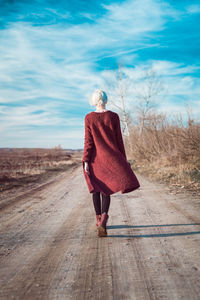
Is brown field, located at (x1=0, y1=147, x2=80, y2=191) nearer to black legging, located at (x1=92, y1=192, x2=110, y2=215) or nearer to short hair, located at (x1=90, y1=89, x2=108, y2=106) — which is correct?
black legging, located at (x1=92, y1=192, x2=110, y2=215)

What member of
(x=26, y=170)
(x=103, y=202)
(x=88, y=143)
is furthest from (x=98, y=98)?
(x=26, y=170)

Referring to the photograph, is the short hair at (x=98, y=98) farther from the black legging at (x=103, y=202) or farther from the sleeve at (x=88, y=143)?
the black legging at (x=103, y=202)

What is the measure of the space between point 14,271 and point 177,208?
335 centimetres

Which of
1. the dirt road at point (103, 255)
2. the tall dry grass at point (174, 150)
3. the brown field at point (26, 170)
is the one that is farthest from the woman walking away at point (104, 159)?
the brown field at point (26, 170)

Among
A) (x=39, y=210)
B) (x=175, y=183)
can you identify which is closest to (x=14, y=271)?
(x=39, y=210)

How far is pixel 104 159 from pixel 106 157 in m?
0.04

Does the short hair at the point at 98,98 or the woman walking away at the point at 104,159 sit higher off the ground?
the short hair at the point at 98,98

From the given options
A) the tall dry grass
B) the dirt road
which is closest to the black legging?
the dirt road

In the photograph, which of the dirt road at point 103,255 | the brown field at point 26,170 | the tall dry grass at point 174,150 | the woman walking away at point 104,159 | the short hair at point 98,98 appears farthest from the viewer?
the brown field at point 26,170

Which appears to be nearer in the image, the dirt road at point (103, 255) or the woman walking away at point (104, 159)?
the dirt road at point (103, 255)

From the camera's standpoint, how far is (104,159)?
3416 mm

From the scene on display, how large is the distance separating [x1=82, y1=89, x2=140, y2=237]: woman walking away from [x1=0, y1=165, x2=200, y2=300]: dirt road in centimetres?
54

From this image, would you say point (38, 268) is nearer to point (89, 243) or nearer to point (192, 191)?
point (89, 243)

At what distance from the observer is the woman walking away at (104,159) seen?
3.38 metres
